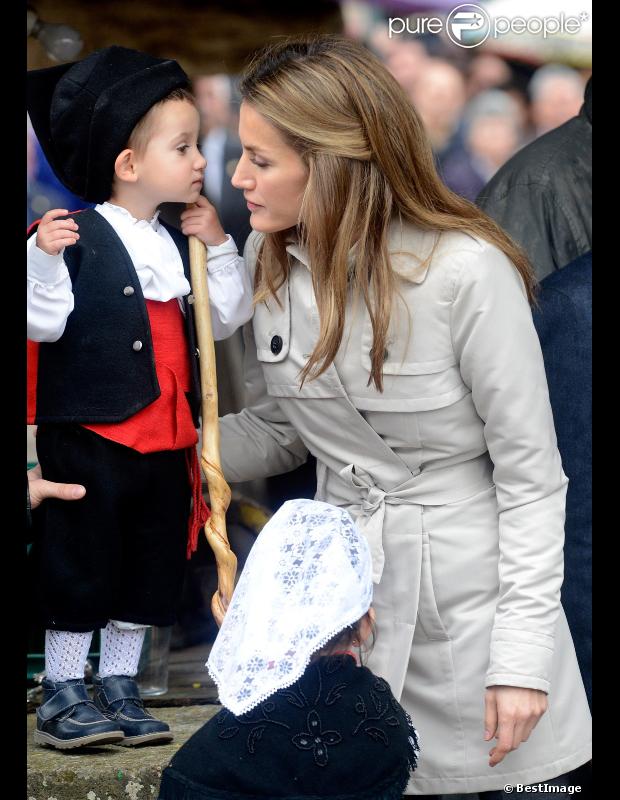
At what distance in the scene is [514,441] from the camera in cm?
237

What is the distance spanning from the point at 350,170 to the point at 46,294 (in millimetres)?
687

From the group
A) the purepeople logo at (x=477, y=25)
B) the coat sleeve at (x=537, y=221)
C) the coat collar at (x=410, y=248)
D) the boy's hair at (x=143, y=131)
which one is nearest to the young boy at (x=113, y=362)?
the boy's hair at (x=143, y=131)

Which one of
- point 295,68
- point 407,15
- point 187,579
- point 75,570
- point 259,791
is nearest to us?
point 259,791

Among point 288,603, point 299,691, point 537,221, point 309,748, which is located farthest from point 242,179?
point 537,221

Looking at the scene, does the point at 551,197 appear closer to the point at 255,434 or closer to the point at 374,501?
the point at 255,434

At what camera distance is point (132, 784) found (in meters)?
2.57

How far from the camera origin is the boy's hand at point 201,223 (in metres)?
2.66

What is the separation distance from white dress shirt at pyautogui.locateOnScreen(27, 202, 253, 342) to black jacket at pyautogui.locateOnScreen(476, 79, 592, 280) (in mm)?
1018

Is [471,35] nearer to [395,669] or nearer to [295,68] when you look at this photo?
[295,68]

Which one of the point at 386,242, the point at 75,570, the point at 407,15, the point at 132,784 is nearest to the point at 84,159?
the point at 386,242

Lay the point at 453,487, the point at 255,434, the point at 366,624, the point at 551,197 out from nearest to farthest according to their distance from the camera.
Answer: the point at 366,624 < the point at 453,487 < the point at 255,434 < the point at 551,197

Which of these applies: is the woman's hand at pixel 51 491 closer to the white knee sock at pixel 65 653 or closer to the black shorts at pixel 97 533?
the black shorts at pixel 97 533

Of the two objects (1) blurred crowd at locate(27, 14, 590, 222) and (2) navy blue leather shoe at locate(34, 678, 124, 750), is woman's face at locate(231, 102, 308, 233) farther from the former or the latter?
(2) navy blue leather shoe at locate(34, 678, 124, 750)
